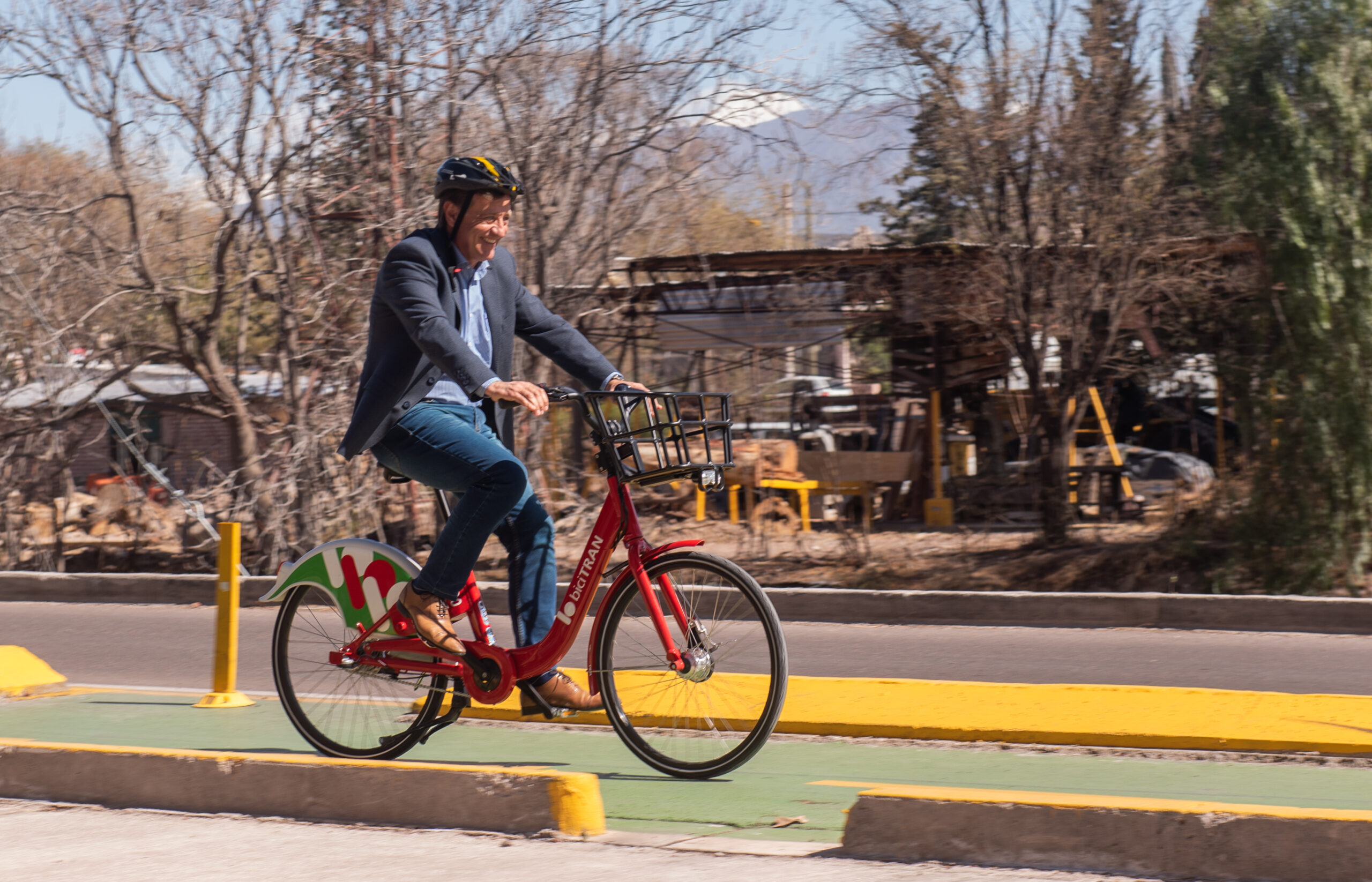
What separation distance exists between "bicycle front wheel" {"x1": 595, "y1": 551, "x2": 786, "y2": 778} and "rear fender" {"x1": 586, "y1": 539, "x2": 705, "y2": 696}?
1 cm

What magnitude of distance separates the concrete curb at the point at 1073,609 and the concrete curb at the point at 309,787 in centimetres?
514

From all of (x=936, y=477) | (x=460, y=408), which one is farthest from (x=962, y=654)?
(x=936, y=477)

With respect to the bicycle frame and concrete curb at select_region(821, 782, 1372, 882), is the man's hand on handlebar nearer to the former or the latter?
the bicycle frame

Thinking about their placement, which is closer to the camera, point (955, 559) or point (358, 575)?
point (358, 575)

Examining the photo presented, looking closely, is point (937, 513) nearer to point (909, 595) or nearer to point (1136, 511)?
point (1136, 511)

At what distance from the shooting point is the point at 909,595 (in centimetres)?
997

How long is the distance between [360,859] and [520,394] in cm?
135

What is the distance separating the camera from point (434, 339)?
175 inches

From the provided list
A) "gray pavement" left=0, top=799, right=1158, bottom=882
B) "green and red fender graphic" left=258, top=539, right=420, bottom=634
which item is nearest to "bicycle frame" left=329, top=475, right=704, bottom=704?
"green and red fender graphic" left=258, top=539, right=420, bottom=634

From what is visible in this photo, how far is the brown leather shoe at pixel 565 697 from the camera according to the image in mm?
4746

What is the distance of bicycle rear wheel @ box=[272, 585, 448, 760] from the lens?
16.7 feet

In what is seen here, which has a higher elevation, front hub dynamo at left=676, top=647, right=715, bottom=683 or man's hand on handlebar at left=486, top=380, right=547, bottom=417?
man's hand on handlebar at left=486, top=380, right=547, bottom=417

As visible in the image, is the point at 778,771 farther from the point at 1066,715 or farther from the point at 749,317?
the point at 749,317

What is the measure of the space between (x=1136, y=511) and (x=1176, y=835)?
13.5m
